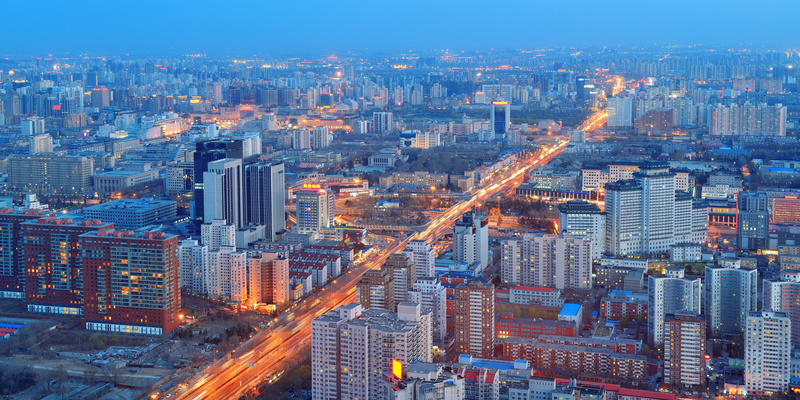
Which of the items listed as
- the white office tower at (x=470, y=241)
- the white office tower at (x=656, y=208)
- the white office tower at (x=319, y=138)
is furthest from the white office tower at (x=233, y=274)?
the white office tower at (x=319, y=138)

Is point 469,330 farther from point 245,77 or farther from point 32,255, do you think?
point 245,77

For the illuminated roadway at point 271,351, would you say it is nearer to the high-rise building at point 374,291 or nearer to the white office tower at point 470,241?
the high-rise building at point 374,291

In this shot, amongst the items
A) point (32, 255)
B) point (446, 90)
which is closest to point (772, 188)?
point (32, 255)

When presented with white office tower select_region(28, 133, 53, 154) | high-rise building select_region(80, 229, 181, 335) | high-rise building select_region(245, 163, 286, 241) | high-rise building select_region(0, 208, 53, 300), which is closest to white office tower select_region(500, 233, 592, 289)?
high-rise building select_region(245, 163, 286, 241)

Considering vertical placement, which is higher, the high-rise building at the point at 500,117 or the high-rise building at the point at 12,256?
the high-rise building at the point at 500,117

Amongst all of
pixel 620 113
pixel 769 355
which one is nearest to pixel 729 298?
pixel 769 355
